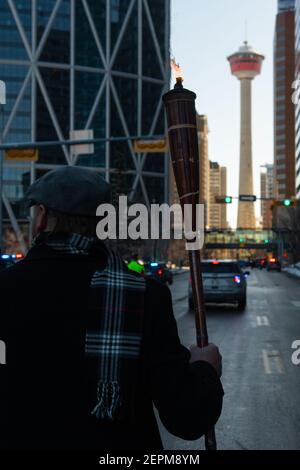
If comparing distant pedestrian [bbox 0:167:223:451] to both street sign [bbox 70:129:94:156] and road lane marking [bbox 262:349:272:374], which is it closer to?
road lane marking [bbox 262:349:272:374]

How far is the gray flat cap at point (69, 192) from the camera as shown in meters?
2.47

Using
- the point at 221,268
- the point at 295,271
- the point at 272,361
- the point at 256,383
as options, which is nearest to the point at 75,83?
the point at 295,271

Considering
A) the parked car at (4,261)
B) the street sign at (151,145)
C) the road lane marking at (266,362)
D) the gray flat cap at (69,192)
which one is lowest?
the road lane marking at (266,362)

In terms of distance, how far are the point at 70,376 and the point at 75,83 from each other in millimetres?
108953

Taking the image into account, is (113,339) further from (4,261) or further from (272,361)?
(4,261)

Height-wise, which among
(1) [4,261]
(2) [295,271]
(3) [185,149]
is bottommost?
(2) [295,271]

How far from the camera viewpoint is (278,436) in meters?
6.80

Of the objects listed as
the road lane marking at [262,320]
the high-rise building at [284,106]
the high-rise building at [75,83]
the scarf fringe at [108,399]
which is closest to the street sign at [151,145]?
the road lane marking at [262,320]

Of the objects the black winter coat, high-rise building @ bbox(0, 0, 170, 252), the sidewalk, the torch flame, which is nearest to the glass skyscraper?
high-rise building @ bbox(0, 0, 170, 252)

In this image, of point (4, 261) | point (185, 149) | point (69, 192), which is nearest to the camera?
point (69, 192)

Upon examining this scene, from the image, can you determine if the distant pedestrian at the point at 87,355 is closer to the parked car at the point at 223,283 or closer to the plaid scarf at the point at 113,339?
the plaid scarf at the point at 113,339

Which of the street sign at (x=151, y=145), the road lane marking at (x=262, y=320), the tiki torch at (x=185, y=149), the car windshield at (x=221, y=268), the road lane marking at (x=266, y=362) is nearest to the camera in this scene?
the tiki torch at (x=185, y=149)

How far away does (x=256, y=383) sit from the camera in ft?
32.4

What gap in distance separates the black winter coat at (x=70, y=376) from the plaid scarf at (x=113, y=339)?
38 millimetres
